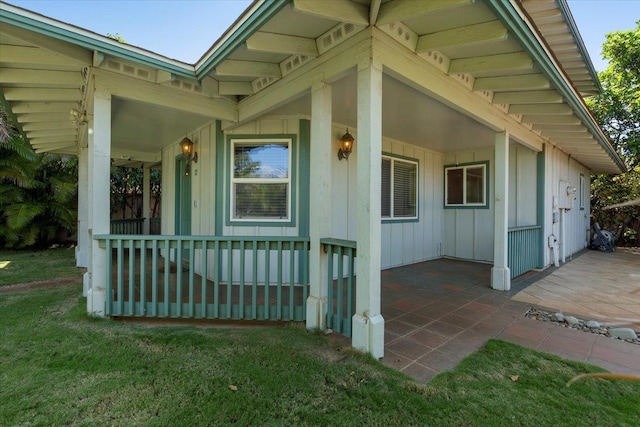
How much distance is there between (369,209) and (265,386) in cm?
142

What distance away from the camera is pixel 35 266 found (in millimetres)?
→ 5738

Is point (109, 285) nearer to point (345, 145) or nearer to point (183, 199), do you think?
point (183, 199)

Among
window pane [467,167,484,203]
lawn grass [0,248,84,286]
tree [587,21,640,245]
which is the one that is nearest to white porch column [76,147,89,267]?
lawn grass [0,248,84,286]

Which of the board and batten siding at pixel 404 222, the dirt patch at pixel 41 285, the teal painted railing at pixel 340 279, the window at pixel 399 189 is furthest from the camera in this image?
the window at pixel 399 189

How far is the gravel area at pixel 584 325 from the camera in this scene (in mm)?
2802

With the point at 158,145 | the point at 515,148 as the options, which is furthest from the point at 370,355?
the point at 158,145

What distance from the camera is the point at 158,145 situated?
6.45 m

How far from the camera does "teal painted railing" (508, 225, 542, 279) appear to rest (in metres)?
4.81

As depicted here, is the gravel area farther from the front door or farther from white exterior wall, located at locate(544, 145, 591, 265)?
the front door

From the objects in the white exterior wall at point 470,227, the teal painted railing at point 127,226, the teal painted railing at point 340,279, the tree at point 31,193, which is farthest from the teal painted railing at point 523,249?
the tree at point 31,193

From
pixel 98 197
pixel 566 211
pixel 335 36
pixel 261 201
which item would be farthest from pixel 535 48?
pixel 566 211

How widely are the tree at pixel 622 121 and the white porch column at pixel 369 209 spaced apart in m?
11.7

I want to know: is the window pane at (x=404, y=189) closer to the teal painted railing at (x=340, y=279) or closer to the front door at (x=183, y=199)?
the teal painted railing at (x=340, y=279)

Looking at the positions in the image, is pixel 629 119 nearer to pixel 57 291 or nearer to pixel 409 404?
pixel 409 404
